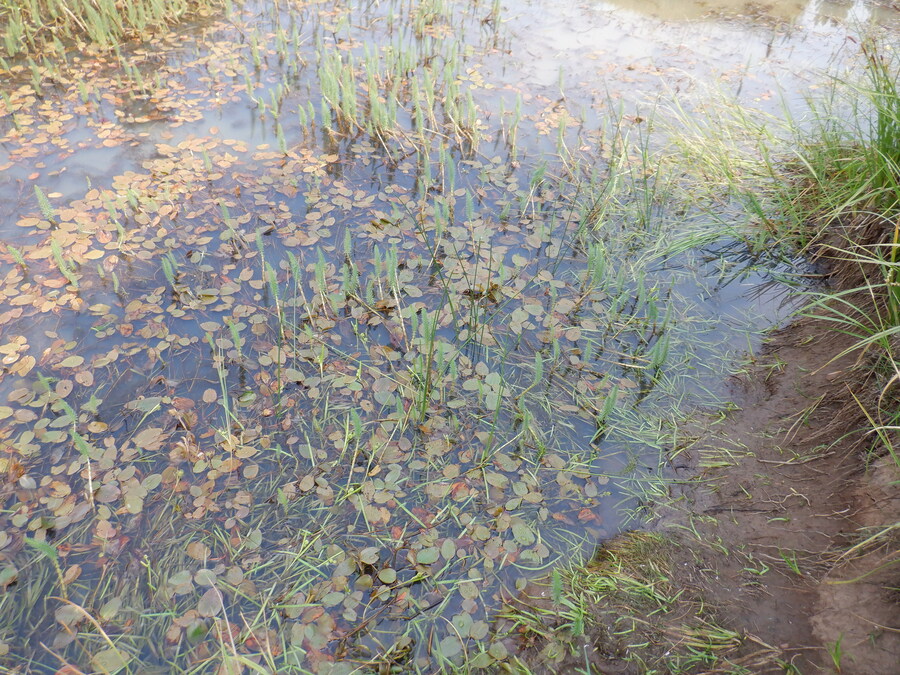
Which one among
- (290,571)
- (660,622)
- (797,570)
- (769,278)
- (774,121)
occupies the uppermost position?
(774,121)

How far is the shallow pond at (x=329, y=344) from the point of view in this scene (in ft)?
6.11

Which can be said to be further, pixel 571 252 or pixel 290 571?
pixel 571 252

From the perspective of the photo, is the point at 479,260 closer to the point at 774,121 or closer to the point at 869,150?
the point at 869,150

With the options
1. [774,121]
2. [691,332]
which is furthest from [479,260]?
[774,121]

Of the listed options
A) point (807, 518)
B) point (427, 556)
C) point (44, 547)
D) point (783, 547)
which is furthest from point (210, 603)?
point (807, 518)

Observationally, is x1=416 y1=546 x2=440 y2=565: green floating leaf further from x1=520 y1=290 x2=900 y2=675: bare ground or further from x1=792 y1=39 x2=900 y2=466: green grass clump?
x1=792 y1=39 x2=900 y2=466: green grass clump

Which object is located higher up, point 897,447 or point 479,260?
point 897,447

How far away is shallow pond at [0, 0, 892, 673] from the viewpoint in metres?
1.86

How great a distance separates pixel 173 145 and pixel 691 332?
3.62 meters

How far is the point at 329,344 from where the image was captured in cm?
268

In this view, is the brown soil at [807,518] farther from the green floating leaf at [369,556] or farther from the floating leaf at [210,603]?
the floating leaf at [210,603]

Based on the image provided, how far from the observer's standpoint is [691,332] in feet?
9.45

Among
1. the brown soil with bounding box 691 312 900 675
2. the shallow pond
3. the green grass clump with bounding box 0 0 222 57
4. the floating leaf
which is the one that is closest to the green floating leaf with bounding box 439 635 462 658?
the shallow pond

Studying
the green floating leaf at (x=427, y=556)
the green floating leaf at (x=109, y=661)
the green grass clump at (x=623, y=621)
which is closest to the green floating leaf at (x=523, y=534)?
the green grass clump at (x=623, y=621)
